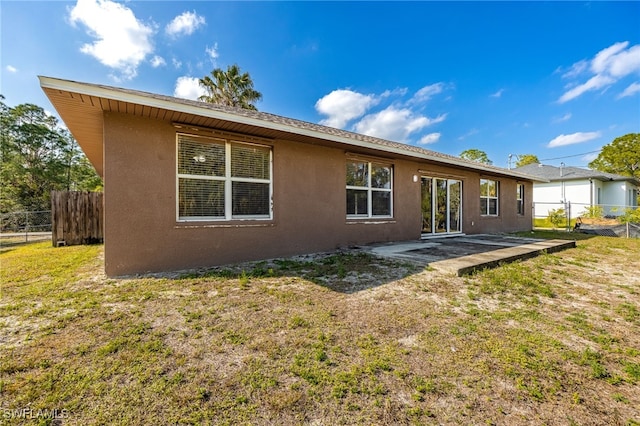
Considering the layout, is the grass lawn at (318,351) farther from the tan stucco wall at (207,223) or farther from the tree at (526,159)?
the tree at (526,159)

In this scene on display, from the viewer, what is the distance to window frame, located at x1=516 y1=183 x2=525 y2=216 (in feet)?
41.4

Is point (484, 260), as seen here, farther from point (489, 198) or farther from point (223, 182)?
point (489, 198)

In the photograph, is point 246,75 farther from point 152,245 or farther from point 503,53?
point 152,245

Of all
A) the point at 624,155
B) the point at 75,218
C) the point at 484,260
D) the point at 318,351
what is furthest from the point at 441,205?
the point at 624,155

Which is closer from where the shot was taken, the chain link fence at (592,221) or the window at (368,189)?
the window at (368,189)

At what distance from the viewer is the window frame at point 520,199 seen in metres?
12.6

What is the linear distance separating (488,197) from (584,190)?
53.6ft

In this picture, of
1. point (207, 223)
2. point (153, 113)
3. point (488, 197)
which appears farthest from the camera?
point (488, 197)

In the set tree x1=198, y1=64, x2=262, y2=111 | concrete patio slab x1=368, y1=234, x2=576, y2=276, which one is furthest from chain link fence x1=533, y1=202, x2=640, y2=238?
tree x1=198, y1=64, x2=262, y2=111

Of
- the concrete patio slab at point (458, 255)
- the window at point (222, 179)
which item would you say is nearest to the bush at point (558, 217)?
the concrete patio slab at point (458, 255)

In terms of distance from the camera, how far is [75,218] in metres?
8.30

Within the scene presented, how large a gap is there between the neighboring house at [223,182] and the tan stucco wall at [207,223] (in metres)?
0.02

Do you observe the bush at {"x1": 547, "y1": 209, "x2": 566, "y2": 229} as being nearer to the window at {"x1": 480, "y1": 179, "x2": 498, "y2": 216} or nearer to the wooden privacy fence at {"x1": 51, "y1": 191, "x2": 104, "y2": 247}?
Answer: the window at {"x1": 480, "y1": 179, "x2": 498, "y2": 216}

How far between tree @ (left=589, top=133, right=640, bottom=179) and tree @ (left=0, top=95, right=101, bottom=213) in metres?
49.9
